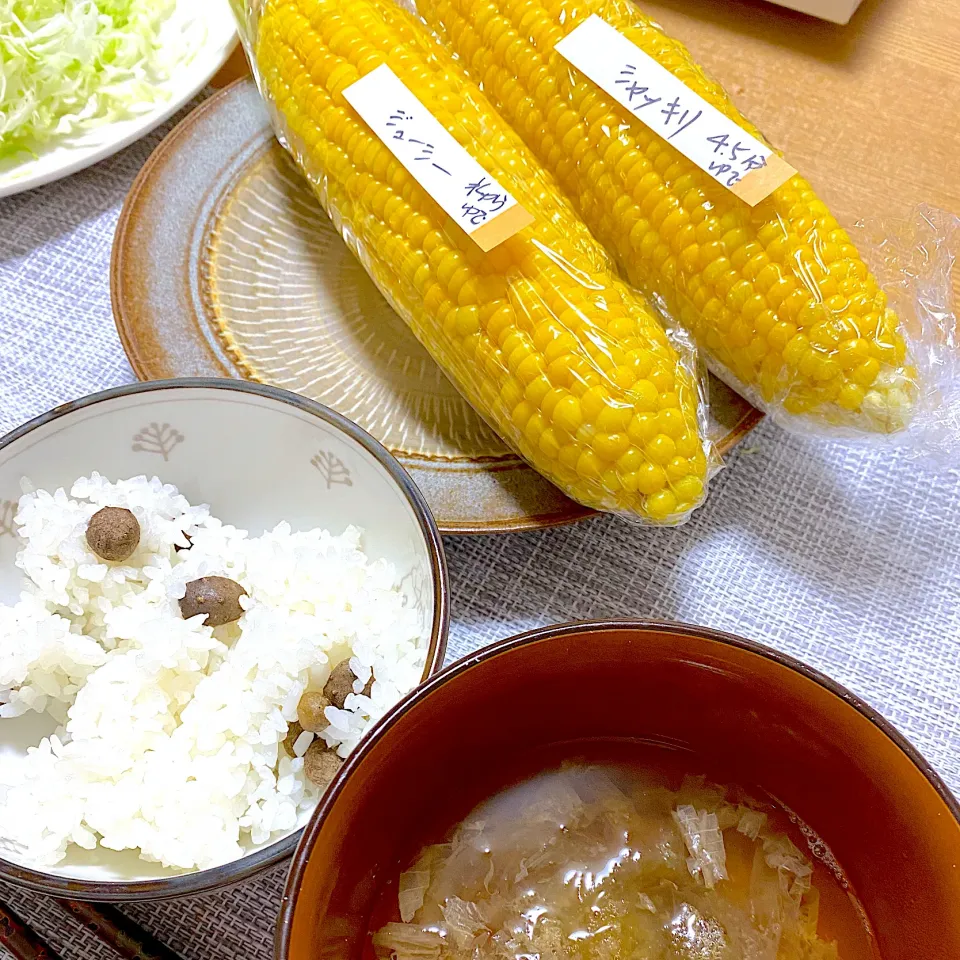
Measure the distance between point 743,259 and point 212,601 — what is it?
2.07 ft

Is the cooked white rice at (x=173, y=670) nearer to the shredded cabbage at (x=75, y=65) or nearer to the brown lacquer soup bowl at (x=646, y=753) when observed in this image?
the brown lacquer soup bowl at (x=646, y=753)

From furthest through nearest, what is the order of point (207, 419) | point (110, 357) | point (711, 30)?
1. point (711, 30)
2. point (110, 357)
3. point (207, 419)

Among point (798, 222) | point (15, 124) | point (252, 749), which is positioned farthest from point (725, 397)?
point (15, 124)

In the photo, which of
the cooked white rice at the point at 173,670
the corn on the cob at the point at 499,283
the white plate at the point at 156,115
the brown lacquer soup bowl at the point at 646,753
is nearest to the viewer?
the brown lacquer soup bowl at the point at 646,753

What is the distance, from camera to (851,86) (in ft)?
4.13

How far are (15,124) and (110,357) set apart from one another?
1.15ft

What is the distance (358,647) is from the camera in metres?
0.76

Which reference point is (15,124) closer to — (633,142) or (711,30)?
(633,142)

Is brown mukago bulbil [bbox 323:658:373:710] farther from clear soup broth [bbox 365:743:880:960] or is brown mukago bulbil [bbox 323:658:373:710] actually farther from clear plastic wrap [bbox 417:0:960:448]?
clear plastic wrap [bbox 417:0:960:448]

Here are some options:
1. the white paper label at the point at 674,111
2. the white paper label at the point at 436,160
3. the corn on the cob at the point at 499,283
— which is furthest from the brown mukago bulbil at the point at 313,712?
the white paper label at the point at 674,111

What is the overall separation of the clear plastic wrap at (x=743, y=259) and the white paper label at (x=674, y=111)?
1 centimetres

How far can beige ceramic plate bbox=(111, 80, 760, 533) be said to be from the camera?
930 mm

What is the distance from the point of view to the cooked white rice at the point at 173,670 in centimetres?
69

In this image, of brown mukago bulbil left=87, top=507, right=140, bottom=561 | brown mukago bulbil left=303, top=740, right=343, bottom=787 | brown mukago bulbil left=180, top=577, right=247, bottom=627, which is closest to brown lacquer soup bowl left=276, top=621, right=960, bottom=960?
brown mukago bulbil left=303, top=740, right=343, bottom=787
